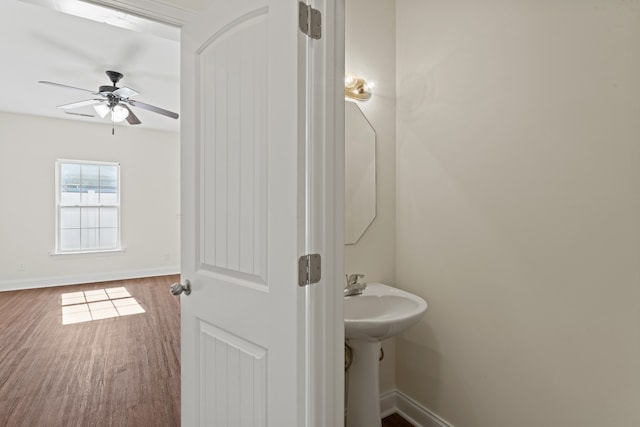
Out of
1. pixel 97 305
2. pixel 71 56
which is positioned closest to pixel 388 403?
pixel 71 56

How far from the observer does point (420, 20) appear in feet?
6.18

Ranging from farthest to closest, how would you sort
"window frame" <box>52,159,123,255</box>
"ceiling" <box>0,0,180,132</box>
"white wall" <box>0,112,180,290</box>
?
"window frame" <box>52,159,123,255</box> < "white wall" <box>0,112,180,290</box> < "ceiling" <box>0,0,180,132</box>

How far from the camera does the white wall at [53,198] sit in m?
4.95

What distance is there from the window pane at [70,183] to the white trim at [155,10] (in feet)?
16.9

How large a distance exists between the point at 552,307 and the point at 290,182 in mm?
1174

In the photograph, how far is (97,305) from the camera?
429 cm

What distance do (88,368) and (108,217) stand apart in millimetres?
3788

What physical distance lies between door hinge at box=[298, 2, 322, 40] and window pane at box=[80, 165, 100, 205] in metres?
5.93

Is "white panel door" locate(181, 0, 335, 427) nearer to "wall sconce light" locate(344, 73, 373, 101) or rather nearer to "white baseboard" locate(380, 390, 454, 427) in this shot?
"wall sconce light" locate(344, 73, 373, 101)

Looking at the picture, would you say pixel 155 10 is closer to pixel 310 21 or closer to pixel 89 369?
pixel 310 21

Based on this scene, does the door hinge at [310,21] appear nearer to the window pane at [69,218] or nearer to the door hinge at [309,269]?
the door hinge at [309,269]

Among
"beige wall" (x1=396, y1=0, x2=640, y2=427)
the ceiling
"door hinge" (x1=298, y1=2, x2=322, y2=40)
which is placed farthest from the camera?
the ceiling

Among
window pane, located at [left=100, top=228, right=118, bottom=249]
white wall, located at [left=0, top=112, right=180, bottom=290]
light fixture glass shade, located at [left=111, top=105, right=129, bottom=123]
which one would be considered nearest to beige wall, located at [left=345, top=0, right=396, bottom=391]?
light fixture glass shade, located at [left=111, top=105, right=129, bottom=123]

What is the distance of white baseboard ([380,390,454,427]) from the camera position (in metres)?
1.80
